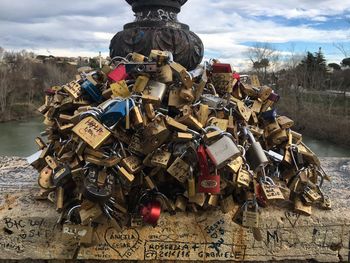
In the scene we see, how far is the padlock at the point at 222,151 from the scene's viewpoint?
1541 mm

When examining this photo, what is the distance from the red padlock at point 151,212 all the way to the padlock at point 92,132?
37 cm

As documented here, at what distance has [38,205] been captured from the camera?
1.95 meters

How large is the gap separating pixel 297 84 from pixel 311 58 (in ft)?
25.2

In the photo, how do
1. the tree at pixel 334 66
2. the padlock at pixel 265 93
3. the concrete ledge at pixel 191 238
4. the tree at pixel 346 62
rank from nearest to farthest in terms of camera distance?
the concrete ledge at pixel 191 238 < the padlock at pixel 265 93 < the tree at pixel 346 62 < the tree at pixel 334 66

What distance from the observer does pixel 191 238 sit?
1.86m

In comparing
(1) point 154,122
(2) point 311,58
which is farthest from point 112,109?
(2) point 311,58

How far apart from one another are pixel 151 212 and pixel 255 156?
486 millimetres

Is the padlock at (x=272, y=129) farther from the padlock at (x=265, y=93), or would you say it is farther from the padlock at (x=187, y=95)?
the padlock at (x=187, y=95)

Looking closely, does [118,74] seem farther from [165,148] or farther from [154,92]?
[165,148]

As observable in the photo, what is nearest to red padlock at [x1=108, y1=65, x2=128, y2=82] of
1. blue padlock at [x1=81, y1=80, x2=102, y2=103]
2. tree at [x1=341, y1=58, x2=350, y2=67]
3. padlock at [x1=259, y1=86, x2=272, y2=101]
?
blue padlock at [x1=81, y1=80, x2=102, y2=103]

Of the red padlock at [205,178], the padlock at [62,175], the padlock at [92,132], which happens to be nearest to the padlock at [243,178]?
the red padlock at [205,178]

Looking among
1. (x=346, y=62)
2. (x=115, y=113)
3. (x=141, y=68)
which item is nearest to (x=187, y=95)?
(x=141, y=68)

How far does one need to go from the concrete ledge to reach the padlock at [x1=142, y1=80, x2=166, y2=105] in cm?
51

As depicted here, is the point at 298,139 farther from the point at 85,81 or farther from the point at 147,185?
the point at 85,81
